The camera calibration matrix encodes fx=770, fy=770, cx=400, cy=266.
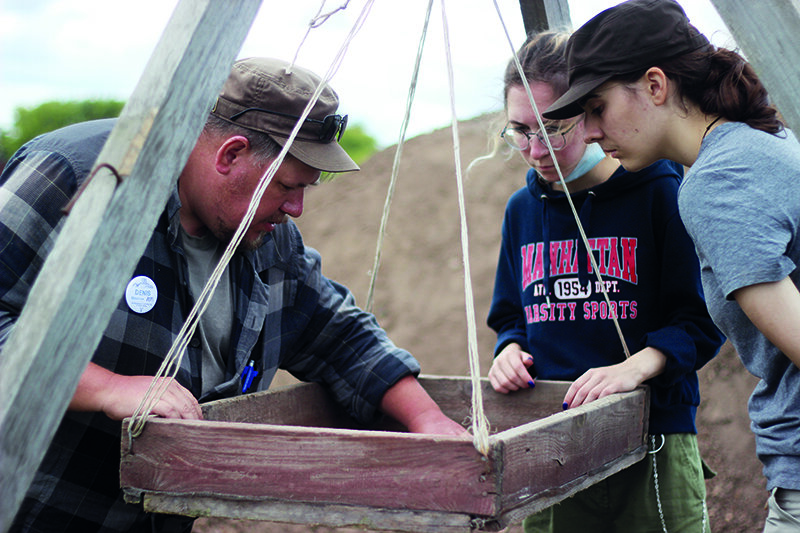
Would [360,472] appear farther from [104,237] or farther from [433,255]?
[433,255]

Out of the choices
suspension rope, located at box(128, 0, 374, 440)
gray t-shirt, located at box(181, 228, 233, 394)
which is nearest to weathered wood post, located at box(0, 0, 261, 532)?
suspension rope, located at box(128, 0, 374, 440)

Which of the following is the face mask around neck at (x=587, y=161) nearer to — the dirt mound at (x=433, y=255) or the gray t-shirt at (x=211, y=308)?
the gray t-shirt at (x=211, y=308)

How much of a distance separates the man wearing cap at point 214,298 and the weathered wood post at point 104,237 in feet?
1.51

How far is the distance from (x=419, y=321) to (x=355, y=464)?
21.6ft

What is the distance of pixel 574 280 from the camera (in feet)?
6.11

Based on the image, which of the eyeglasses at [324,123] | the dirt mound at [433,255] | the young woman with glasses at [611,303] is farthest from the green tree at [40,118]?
the young woman with glasses at [611,303]

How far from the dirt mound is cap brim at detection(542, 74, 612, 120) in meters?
3.82

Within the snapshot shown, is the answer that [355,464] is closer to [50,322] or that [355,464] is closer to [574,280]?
[50,322]

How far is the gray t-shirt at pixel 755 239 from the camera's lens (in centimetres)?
119

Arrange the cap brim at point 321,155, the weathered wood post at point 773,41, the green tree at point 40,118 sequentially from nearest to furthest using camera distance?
the weathered wood post at point 773,41 < the cap brim at point 321,155 < the green tree at point 40,118

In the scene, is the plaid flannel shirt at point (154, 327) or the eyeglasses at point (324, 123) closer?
the plaid flannel shirt at point (154, 327)

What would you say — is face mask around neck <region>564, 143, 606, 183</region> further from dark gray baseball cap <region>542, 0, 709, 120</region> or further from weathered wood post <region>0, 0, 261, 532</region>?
weathered wood post <region>0, 0, 261, 532</region>

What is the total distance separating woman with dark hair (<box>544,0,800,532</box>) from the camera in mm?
1194

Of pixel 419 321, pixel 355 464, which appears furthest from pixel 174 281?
pixel 419 321
